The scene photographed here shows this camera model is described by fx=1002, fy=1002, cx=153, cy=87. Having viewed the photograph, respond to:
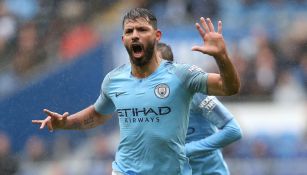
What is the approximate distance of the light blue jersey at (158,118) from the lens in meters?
7.20

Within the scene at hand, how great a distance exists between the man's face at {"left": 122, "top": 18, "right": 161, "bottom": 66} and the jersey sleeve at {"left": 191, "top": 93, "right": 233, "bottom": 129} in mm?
952

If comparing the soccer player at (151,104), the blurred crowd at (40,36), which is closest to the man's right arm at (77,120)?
the soccer player at (151,104)

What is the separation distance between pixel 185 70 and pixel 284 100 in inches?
338

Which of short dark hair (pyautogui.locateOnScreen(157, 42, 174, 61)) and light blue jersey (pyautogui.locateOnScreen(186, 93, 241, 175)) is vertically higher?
short dark hair (pyautogui.locateOnScreen(157, 42, 174, 61))

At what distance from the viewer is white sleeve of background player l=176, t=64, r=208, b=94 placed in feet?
23.0

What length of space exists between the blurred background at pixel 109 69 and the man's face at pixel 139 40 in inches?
264

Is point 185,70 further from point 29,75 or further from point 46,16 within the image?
point 46,16

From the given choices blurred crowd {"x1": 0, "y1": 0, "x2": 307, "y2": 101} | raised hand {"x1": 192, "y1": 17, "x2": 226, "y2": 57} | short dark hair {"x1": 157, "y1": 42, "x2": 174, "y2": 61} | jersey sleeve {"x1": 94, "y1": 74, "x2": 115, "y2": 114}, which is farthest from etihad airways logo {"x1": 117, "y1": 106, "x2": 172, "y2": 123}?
blurred crowd {"x1": 0, "y1": 0, "x2": 307, "y2": 101}

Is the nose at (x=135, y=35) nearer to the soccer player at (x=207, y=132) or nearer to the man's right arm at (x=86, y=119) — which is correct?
the soccer player at (x=207, y=132)

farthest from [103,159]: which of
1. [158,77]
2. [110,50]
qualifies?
[158,77]

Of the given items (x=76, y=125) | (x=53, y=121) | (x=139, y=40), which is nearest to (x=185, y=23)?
(x=76, y=125)

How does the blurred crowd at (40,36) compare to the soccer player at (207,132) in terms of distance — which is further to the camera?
the blurred crowd at (40,36)

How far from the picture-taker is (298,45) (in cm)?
1652

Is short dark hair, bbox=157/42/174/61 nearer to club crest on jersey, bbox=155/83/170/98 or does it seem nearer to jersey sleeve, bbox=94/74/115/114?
jersey sleeve, bbox=94/74/115/114
